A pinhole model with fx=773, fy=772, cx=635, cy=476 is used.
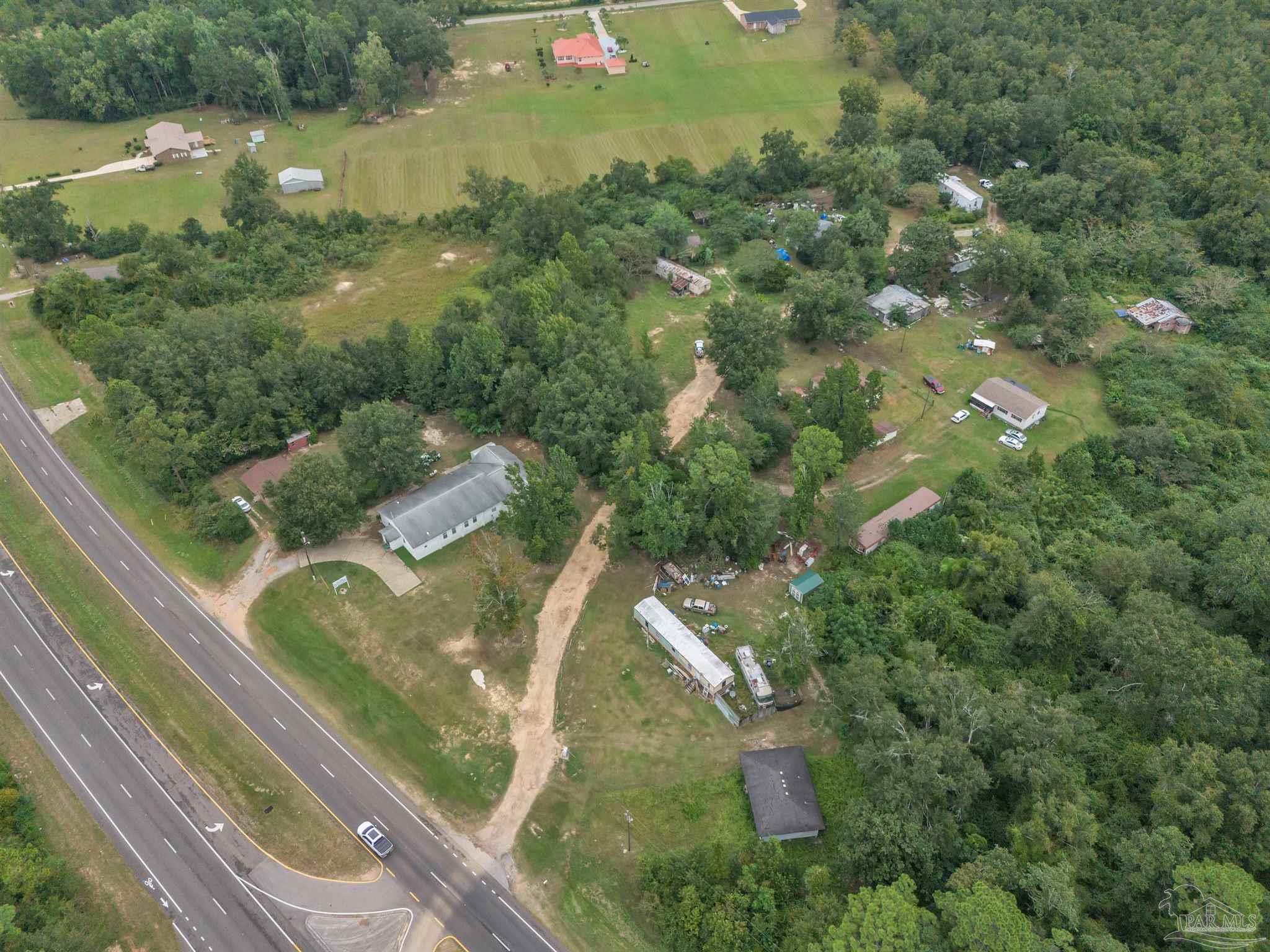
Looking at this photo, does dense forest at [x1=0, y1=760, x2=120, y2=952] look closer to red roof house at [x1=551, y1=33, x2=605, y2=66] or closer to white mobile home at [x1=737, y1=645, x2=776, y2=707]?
white mobile home at [x1=737, y1=645, x2=776, y2=707]

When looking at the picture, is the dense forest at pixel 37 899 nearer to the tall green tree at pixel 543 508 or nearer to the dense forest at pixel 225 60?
the tall green tree at pixel 543 508

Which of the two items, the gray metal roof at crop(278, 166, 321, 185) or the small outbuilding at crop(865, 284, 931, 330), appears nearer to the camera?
the small outbuilding at crop(865, 284, 931, 330)

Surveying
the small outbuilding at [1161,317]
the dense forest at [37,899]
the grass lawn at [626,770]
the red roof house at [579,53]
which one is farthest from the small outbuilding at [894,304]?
the red roof house at [579,53]

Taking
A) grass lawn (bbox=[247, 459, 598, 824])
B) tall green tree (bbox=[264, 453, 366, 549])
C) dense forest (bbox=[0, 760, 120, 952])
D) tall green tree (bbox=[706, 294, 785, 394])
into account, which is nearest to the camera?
dense forest (bbox=[0, 760, 120, 952])

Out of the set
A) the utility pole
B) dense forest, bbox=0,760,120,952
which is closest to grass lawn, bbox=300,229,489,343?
the utility pole

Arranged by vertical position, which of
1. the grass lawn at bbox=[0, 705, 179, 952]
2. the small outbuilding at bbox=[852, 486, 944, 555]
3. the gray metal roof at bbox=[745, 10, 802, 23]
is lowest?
the small outbuilding at bbox=[852, 486, 944, 555]

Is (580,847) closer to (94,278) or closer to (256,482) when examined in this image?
(256,482)

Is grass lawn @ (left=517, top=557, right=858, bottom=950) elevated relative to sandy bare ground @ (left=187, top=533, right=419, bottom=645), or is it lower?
lower

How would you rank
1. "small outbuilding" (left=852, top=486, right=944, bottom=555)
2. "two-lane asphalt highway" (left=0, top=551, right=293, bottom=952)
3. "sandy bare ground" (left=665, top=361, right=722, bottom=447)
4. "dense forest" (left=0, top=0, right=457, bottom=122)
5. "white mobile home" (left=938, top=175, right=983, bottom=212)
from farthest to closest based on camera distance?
"dense forest" (left=0, top=0, right=457, bottom=122) < "white mobile home" (left=938, top=175, right=983, bottom=212) < "sandy bare ground" (left=665, top=361, right=722, bottom=447) < "small outbuilding" (left=852, top=486, right=944, bottom=555) < "two-lane asphalt highway" (left=0, top=551, right=293, bottom=952)
